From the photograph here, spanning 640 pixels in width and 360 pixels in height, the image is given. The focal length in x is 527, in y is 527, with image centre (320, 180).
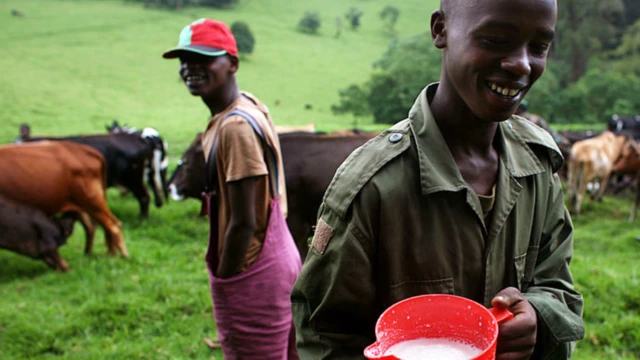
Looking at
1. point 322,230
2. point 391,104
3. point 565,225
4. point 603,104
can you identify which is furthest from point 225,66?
point 603,104

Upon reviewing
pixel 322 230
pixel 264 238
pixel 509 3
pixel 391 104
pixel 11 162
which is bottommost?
pixel 391 104

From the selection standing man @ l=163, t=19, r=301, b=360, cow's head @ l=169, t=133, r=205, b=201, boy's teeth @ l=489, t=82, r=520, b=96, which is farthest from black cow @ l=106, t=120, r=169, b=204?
boy's teeth @ l=489, t=82, r=520, b=96

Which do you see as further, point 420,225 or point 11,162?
point 11,162

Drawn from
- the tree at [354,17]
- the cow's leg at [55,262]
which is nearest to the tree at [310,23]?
the tree at [354,17]

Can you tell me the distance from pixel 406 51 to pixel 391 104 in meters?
5.89

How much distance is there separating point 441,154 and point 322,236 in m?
0.37

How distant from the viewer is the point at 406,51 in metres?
32.0

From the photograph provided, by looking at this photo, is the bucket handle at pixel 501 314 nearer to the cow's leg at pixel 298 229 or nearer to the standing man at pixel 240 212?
the standing man at pixel 240 212

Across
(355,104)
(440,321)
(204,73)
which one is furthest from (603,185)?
(355,104)

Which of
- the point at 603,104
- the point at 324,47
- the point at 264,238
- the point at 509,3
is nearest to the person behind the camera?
the point at 509,3

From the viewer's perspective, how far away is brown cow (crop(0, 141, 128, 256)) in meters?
6.55

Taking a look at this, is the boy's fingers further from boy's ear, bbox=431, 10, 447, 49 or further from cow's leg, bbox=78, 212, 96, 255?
cow's leg, bbox=78, 212, 96, 255

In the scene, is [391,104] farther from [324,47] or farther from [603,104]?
[324,47]

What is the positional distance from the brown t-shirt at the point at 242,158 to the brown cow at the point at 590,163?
8718 millimetres
